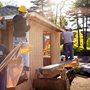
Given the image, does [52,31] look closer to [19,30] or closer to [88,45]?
[19,30]

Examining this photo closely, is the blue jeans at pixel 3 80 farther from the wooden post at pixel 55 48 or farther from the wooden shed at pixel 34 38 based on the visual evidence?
the wooden post at pixel 55 48

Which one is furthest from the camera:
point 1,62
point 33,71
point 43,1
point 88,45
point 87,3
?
point 43,1

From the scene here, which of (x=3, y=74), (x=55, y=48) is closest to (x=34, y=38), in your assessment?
(x=55, y=48)

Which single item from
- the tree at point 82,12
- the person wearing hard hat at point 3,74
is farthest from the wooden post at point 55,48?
the tree at point 82,12

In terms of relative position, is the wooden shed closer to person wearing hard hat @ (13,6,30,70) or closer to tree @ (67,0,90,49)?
person wearing hard hat @ (13,6,30,70)

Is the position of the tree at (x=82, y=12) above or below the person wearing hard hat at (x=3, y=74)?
above

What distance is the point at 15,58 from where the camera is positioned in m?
6.35

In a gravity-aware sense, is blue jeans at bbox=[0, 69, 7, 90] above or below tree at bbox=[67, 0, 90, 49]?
below

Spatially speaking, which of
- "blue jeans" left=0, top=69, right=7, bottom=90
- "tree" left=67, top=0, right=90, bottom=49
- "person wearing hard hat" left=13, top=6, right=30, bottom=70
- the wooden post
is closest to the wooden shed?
the wooden post

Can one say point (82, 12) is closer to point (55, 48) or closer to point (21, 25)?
point (55, 48)

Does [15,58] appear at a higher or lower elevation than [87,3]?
lower

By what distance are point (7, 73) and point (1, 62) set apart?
1.25 ft

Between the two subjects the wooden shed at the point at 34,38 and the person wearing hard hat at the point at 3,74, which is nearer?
the person wearing hard hat at the point at 3,74

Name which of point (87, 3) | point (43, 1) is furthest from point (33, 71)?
point (43, 1)
